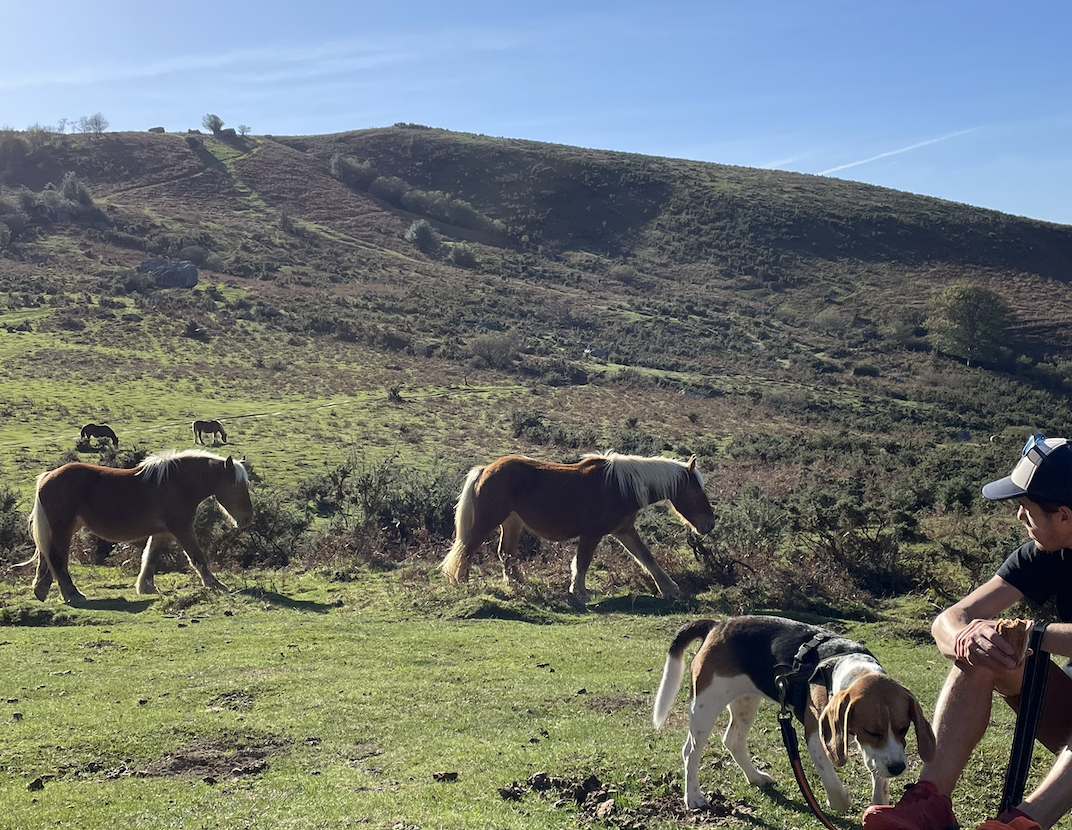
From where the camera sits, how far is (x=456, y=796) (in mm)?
5801

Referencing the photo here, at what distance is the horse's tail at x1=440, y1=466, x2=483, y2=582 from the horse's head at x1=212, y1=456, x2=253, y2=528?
357 cm

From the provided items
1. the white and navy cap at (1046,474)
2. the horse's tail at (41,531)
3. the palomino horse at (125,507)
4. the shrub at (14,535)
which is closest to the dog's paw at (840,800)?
the white and navy cap at (1046,474)

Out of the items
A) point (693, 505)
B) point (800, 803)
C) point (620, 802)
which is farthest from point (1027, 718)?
point (693, 505)

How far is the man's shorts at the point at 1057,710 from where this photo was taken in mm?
4289

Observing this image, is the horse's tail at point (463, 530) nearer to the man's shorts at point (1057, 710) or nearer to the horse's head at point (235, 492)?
the horse's head at point (235, 492)

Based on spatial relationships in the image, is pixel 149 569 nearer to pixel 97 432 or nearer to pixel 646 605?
pixel 646 605

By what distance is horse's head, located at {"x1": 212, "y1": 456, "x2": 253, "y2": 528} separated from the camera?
14320mm

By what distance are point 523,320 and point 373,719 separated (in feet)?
186

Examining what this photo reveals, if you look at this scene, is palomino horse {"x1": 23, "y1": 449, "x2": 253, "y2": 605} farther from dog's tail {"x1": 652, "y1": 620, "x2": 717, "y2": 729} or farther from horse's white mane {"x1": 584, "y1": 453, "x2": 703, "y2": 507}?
dog's tail {"x1": 652, "y1": 620, "x2": 717, "y2": 729}

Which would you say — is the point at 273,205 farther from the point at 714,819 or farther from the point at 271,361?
the point at 714,819

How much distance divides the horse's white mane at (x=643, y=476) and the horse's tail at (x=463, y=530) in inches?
85.1

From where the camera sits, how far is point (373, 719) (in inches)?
302

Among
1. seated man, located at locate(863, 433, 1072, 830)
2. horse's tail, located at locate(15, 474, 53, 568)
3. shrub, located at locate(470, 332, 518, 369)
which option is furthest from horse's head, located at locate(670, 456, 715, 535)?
shrub, located at locate(470, 332, 518, 369)

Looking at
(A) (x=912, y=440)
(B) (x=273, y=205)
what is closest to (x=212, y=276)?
(B) (x=273, y=205)
